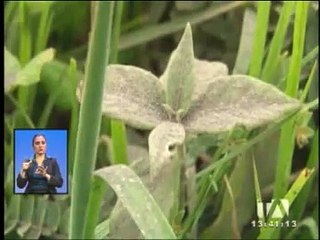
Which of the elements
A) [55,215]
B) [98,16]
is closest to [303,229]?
[55,215]

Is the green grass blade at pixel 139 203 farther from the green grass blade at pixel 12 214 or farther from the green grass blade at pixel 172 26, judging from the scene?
the green grass blade at pixel 172 26

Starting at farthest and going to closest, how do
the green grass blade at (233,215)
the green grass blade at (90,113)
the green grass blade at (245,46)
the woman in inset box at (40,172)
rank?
the green grass blade at (245,46) < the green grass blade at (233,215) < the woman in inset box at (40,172) < the green grass blade at (90,113)

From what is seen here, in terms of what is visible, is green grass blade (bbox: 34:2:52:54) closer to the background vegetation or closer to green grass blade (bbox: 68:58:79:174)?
the background vegetation

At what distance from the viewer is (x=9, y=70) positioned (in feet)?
2.11

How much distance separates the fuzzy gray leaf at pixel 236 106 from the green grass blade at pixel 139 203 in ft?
0.19

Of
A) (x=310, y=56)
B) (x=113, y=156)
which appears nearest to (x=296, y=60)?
(x=310, y=56)

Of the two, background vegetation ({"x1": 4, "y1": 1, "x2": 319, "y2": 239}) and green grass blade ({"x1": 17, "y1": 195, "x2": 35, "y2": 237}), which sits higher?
background vegetation ({"x1": 4, "y1": 1, "x2": 319, "y2": 239})

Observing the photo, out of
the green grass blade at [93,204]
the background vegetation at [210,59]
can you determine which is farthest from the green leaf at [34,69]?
the green grass blade at [93,204]

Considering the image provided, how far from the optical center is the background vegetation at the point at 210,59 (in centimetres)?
62

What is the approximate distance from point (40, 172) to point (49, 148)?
18 millimetres

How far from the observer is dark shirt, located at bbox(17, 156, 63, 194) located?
53cm

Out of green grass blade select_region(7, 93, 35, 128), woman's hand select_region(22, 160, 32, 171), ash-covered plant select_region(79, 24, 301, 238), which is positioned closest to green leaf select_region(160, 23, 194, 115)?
ash-covered plant select_region(79, 24, 301, 238)

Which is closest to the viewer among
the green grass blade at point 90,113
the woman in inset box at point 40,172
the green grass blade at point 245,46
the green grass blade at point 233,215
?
the green grass blade at point 90,113

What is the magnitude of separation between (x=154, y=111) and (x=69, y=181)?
82 millimetres
